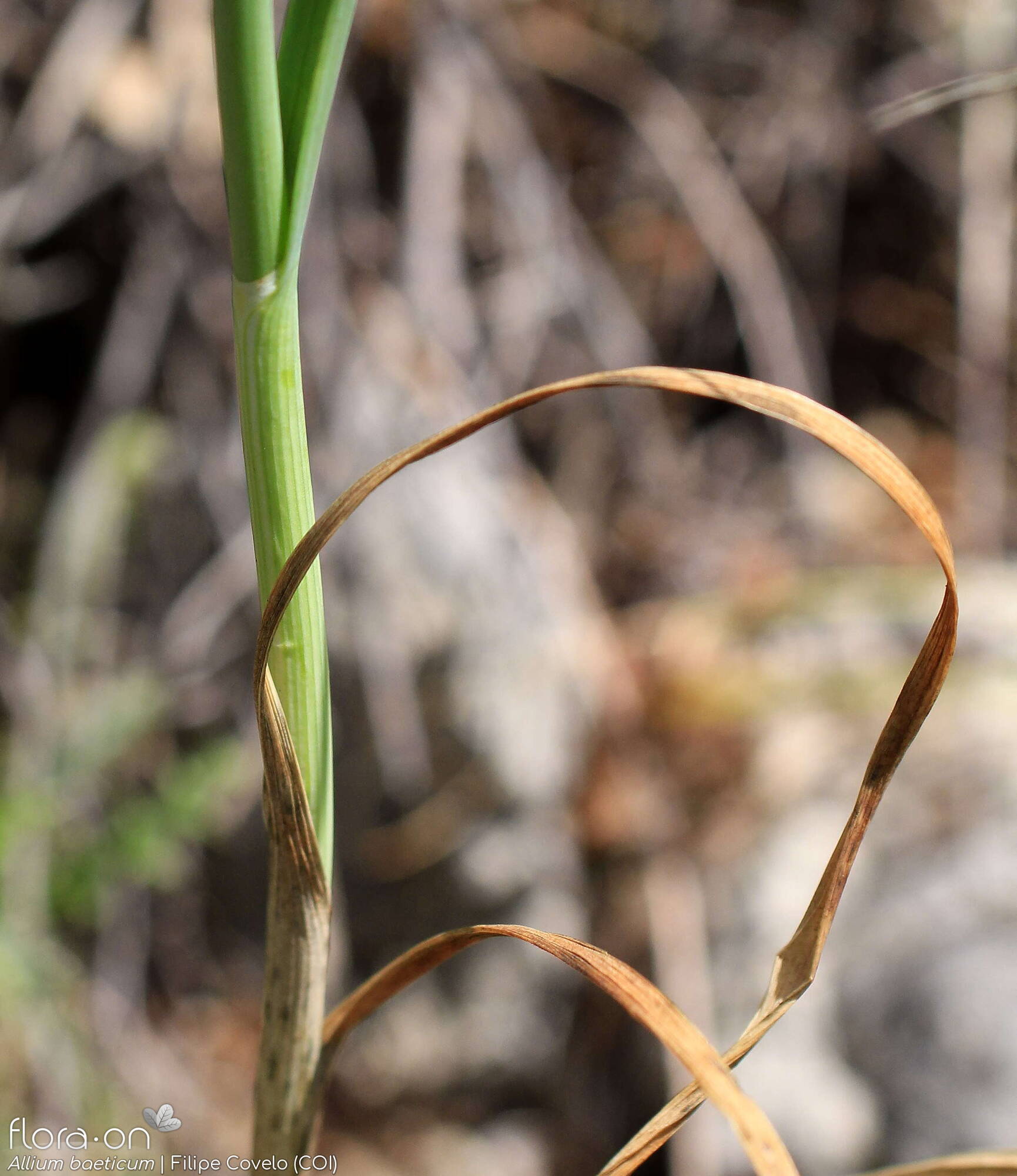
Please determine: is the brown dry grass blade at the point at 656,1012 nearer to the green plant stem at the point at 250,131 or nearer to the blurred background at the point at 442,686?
the green plant stem at the point at 250,131

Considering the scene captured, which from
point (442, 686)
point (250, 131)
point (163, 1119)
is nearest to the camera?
point (250, 131)

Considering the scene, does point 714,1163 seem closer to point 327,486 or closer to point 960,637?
point 960,637

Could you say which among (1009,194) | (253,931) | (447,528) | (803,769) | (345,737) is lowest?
(253,931)

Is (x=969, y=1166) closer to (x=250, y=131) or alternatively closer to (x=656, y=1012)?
(x=656, y=1012)

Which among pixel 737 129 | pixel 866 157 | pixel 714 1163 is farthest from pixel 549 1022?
pixel 866 157

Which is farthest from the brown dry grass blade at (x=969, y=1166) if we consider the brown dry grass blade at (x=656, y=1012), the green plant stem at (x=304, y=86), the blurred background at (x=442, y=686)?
the blurred background at (x=442, y=686)

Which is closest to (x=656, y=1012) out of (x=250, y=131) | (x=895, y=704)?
(x=895, y=704)
